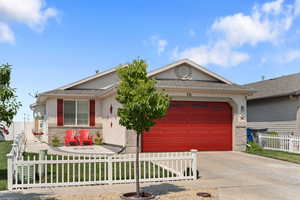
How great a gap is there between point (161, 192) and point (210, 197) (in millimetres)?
1344

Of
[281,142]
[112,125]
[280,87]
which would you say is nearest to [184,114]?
[112,125]

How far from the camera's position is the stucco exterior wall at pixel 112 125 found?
54.1ft

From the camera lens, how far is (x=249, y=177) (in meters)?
10.5

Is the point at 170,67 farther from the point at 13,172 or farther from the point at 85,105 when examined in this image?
the point at 13,172

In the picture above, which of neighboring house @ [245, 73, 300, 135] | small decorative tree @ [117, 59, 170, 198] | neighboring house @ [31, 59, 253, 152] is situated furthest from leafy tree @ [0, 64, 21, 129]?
neighboring house @ [245, 73, 300, 135]

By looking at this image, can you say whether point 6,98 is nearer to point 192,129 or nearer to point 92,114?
point 192,129

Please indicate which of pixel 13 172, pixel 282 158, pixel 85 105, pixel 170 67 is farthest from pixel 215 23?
pixel 13 172

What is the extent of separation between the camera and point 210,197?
312 inches

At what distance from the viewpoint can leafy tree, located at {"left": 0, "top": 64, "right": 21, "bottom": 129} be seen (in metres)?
8.21

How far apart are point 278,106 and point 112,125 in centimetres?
1172

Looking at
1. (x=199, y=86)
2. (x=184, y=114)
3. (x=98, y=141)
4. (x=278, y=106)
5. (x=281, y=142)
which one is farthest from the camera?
(x=278, y=106)

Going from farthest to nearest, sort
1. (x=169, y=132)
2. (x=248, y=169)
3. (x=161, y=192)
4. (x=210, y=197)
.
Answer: (x=169, y=132)
(x=248, y=169)
(x=161, y=192)
(x=210, y=197)

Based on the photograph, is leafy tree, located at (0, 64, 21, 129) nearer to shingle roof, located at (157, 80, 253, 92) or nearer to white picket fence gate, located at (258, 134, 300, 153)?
shingle roof, located at (157, 80, 253, 92)

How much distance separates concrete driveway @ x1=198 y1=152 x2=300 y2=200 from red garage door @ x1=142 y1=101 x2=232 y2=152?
1500mm
